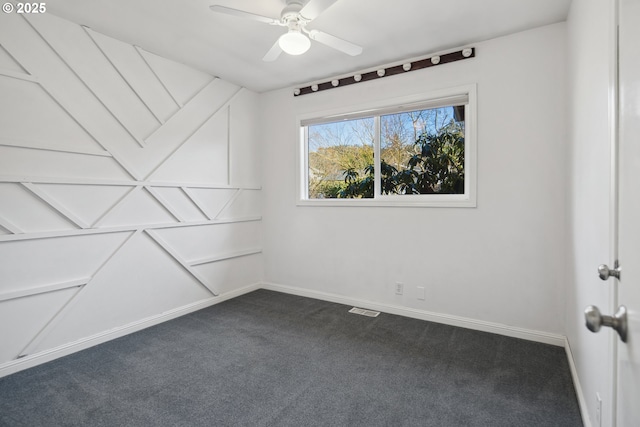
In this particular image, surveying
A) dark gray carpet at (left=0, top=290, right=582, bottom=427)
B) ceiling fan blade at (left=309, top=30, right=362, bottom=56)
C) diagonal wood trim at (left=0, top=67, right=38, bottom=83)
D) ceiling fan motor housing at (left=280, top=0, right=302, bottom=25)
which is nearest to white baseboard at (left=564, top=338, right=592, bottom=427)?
dark gray carpet at (left=0, top=290, right=582, bottom=427)

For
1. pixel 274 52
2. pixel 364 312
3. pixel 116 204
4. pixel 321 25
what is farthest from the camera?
pixel 364 312

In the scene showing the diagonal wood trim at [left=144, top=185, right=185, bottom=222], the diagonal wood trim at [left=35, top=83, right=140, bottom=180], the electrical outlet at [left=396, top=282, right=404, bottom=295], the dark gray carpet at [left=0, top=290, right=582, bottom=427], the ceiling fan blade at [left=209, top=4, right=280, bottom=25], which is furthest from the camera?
the electrical outlet at [left=396, top=282, right=404, bottom=295]

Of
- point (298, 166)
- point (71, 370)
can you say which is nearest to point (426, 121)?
point (298, 166)

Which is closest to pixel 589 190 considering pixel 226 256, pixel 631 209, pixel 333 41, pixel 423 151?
pixel 631 209

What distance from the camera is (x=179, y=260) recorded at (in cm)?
330

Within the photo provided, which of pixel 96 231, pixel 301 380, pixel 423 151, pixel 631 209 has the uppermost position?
pixel 423 151

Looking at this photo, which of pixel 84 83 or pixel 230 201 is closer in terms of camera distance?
pixel 84 83

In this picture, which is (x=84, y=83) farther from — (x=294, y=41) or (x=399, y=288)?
(x=399, y=288)

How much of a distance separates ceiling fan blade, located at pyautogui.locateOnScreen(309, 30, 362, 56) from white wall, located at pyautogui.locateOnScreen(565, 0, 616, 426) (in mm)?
1352

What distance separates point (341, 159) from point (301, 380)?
2.43m

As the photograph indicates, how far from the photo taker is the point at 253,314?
3352mm

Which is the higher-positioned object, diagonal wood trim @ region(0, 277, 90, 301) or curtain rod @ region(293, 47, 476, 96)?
curtain rod @ region(293, 47, 476, 96)

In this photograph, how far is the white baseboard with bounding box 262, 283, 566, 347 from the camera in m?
2.63

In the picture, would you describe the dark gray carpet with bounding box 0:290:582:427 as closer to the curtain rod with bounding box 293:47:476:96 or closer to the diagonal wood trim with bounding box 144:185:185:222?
the diagonal wood trim with bounding box 144:185:185:222
